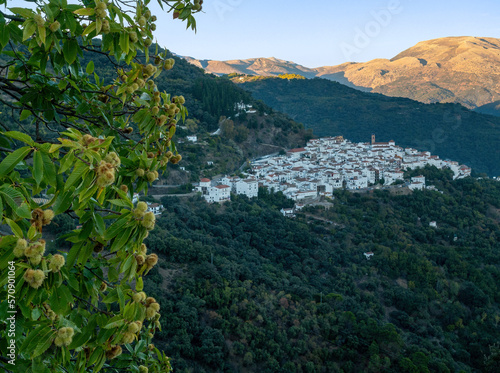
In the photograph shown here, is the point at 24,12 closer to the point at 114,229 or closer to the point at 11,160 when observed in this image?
the point at 11,160

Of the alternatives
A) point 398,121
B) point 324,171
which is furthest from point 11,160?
point 398,121

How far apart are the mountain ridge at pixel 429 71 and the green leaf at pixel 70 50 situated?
4090 inches

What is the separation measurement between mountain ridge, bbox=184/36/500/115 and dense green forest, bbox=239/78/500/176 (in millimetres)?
36428

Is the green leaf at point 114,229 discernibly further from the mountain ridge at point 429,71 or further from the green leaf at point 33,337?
the mountain ridge at point 429,71

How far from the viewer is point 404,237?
24.4m

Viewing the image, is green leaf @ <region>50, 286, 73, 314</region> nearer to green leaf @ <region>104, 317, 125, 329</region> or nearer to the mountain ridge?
green leaf @ <region>104, 317, 125, 329</region>

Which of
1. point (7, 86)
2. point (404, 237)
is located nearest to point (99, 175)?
point (7, 86)

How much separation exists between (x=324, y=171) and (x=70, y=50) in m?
33.0

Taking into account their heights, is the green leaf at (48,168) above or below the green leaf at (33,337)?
above

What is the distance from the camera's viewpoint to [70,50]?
1.35 metres

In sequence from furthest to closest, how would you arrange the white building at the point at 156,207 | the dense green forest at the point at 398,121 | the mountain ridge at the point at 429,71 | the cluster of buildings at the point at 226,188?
1. the mountain ridge at the point at 429,71
2. the dense green forest at the point at 398,121
3. the cluster of buildings at the point at 226,188
4. the white building at the point at 156,207

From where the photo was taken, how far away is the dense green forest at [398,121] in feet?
175

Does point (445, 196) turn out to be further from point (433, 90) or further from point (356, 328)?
point (433, 90)

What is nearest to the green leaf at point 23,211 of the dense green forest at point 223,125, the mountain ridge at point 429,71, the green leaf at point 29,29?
the green leaf at point 29,29
